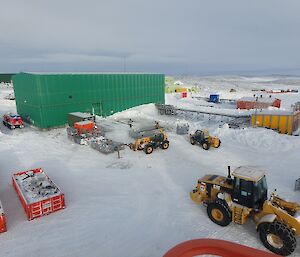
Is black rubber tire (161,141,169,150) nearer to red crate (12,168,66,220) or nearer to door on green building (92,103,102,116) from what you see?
red crate (12,168,66,220)

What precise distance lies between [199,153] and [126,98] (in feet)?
61.0

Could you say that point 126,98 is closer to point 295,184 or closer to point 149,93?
point 149,93

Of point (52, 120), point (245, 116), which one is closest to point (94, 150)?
point (52, 120)

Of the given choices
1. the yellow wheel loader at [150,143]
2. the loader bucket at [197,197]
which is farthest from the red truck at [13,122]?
the loader bucket at [197,197]

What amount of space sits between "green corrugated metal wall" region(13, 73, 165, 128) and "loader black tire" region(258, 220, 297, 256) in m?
25.1

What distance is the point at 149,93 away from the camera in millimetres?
38188

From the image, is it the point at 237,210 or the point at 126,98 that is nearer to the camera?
the point at 237,210

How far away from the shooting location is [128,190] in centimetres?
1341

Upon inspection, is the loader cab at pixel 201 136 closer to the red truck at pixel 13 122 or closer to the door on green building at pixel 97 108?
the door on green building at pixel 97 108

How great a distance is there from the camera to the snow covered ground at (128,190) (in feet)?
30.6

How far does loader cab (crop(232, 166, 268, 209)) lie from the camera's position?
915cm

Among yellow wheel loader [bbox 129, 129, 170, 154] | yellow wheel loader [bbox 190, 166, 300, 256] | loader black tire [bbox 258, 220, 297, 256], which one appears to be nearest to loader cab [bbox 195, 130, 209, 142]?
yellow wheel loader [bbox 129, 129, 170, 154]

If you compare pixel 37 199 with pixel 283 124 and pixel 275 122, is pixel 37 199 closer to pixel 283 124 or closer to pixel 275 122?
pixel 275 122

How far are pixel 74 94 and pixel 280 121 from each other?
2327 cm
